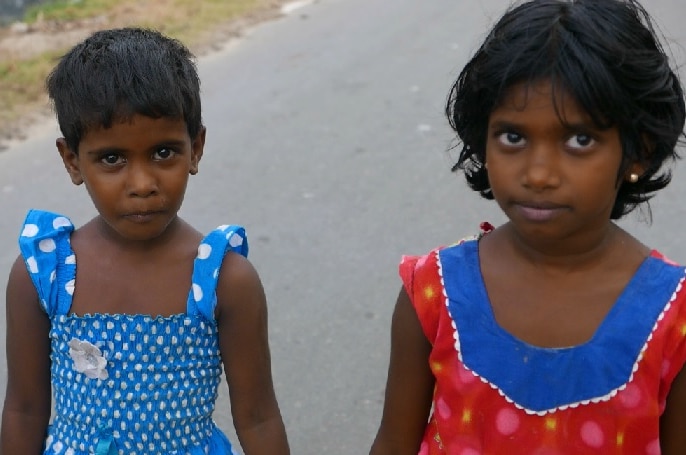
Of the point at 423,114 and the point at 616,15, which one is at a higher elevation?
the point at 616,15

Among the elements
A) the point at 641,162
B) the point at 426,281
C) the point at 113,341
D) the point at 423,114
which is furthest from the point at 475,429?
the point at 423,114

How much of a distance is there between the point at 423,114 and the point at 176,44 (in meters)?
3.77

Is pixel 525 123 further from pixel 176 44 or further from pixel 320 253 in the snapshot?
pixel 320 253

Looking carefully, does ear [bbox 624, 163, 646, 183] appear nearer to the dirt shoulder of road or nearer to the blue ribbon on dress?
the blue ribbon on dress

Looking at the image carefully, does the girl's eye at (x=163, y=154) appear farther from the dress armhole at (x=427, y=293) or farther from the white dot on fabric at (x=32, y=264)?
the dress armhole at (x=427, y=293)

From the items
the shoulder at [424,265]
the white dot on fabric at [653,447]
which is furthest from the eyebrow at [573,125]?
the white dot on fabric at [653,447]

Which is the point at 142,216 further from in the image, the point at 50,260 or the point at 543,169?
the point at 543,169

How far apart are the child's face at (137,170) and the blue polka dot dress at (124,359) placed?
142mm

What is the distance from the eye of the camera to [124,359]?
211 cm

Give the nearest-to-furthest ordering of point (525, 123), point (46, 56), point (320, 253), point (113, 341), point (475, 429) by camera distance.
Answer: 1. point (525, 123)
2. point (475, 429)
3. point (113, 341)
4. point (320, 253)
5. point (46, 56)

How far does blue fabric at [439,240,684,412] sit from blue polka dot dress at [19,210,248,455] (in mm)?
493

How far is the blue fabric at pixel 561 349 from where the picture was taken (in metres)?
1.85

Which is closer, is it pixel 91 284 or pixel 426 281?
pixel 426 281

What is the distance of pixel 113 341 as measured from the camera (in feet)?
6.94
